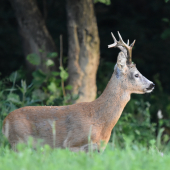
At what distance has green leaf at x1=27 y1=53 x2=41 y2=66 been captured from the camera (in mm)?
7543

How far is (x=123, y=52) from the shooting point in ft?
17.8

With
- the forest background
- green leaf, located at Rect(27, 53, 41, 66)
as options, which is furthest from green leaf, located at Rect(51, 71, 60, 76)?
green leaf, located at Rect(27, 53, 41, 66)

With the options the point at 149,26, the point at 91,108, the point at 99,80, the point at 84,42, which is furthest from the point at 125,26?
the point at 91,108

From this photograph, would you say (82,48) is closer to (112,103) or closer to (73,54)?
(73,54)

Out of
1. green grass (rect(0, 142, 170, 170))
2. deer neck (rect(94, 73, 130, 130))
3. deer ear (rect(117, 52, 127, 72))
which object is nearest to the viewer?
green grass (rect(0, 142, 170, 170))

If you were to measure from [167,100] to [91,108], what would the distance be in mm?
4820

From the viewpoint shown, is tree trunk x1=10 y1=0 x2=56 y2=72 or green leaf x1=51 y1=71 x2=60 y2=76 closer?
green leaf x1=51 y1=71 x2=60 y2=76

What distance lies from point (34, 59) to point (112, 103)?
2904 mm

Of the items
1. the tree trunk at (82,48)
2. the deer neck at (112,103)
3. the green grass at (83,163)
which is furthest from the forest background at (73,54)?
the green grass at (83,163)

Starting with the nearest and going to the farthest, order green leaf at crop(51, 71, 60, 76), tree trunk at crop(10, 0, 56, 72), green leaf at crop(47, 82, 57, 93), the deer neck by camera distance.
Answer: the deer neck → green leaf at crop(47, 82, 57, 93) → green leaf at crop(51, 71, 60, 76) → tree trunk at crop(10, 0, 56, 72)

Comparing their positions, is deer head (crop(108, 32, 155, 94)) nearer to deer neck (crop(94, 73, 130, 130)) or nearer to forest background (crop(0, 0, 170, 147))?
deer neck (crop(94, 73, 130, 130))

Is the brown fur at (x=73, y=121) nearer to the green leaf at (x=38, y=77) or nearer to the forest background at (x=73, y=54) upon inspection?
the forest background at (x=73, y=54)

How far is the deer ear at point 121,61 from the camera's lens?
525 centimetres

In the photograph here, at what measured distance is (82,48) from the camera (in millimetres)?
7750
